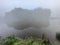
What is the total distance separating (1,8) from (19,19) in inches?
6.8

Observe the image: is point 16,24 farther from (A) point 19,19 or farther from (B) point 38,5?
(B) point 38,5

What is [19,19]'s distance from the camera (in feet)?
3.99

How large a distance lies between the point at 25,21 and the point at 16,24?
0.08 m

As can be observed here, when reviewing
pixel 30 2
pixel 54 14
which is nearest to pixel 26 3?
pixel 30 2

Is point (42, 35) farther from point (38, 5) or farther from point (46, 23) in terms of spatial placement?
point (38, 5)

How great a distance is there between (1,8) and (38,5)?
0.30 m

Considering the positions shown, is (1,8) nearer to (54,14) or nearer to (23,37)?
(23,37)

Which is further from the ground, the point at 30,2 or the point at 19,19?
the point at 30,2

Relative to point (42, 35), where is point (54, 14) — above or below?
above

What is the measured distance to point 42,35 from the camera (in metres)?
1.18

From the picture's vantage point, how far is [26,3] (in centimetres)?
120

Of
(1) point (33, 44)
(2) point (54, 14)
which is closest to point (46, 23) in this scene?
(2) point (54, 14)

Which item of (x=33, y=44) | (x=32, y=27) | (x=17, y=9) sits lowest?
(x=33, y=44)

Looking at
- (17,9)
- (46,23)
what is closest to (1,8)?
(17,9)
